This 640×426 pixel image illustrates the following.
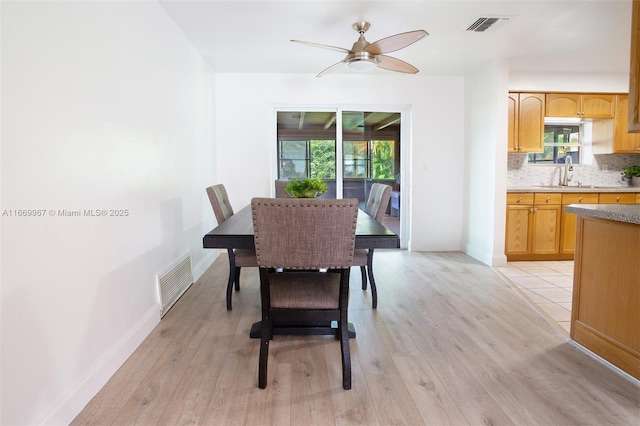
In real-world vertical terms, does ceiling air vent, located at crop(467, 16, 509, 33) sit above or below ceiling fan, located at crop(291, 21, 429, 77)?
above

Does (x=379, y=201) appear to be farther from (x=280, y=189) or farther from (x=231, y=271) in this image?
(x=280, y=189)

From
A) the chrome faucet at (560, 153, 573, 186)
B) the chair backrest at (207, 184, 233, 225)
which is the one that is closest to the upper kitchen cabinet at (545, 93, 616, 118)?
the chrome faucet at (560, 153, 573, 186)

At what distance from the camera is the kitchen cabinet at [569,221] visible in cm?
436

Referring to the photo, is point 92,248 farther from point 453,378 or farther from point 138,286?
point 453,378

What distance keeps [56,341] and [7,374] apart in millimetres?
→ 269

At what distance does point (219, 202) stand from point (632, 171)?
17.8 ft

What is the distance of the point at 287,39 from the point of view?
348 centimetres

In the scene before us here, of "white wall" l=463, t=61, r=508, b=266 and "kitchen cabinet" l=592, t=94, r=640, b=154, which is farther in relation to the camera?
"kitchen cabinet" l=592, t=94, r=640, b=154

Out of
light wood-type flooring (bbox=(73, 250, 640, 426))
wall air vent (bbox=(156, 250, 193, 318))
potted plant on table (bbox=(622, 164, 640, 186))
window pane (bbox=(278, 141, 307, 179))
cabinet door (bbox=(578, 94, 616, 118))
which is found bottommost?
light wood-type flooring (bbox=(73, 250, 640, 426))

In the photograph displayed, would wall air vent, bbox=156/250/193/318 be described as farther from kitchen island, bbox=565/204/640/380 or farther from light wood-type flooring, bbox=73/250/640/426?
kitchen island, bbox=565/204/640/380

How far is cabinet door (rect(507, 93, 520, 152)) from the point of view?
176 inches

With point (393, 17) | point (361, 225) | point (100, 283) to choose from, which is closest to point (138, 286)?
point (100, 283)

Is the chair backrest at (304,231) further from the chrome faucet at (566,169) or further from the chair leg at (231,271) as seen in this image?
the chrome faucet at (566,169)

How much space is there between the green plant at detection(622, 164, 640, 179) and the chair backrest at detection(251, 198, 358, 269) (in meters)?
5.20
